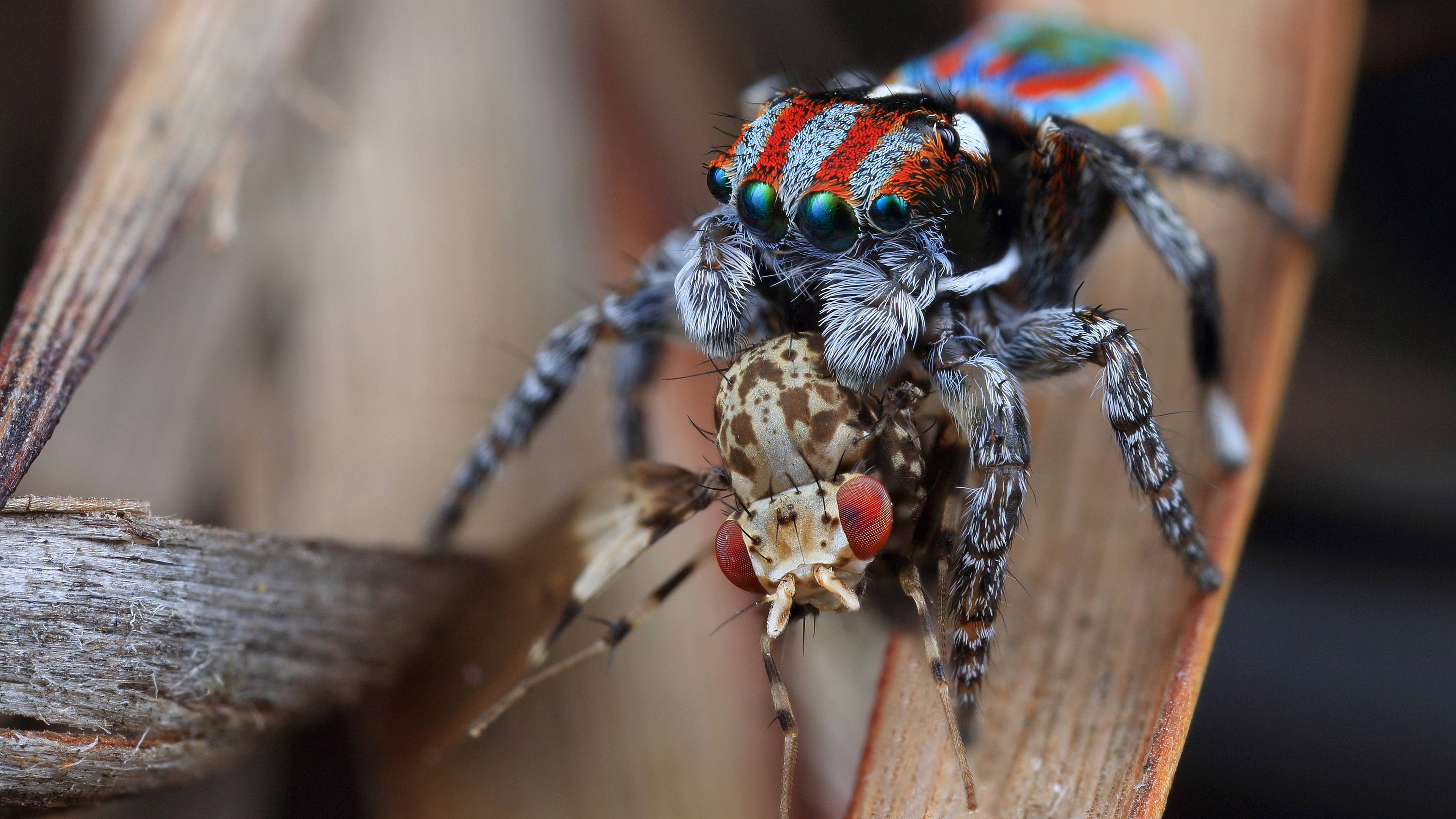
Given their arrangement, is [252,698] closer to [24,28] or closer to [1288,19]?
[24,28]

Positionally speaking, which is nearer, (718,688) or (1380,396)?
(718,688)

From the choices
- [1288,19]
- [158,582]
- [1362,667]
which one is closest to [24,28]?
[158,582]

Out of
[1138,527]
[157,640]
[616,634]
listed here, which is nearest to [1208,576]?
[1138,527]

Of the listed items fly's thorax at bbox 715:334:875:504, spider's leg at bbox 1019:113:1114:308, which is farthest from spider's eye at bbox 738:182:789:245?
spider's leg at bbox 1019:113:1114:308

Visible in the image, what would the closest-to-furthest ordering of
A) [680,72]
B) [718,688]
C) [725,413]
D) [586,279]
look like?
1. [725,413]
2. [718,688]
3. [586,279]
4. [680,72]

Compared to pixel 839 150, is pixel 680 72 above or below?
below

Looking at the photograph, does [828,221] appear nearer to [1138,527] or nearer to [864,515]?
[864,515]
